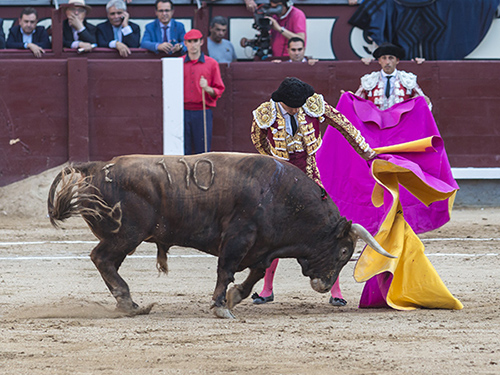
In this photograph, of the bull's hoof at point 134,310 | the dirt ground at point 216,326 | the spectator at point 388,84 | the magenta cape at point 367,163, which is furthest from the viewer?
the spectator at point 388,84

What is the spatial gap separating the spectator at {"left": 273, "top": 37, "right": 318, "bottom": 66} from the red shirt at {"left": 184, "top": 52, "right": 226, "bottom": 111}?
0.74 m

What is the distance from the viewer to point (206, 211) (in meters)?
4.12

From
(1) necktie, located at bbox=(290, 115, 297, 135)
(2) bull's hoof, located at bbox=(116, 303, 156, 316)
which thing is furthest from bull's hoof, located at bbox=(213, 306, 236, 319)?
(1) necktie, located at bbox=(290, 115, 297, 135)

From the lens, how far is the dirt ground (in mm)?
3168

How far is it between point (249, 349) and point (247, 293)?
0.94 m

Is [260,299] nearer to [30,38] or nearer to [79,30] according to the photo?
[79,30]

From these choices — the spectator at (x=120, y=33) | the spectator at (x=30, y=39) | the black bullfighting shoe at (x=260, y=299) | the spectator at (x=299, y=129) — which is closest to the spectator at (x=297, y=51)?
the spectator at (x=120, y=33)

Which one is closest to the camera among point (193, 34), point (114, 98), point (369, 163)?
point (369, 163)

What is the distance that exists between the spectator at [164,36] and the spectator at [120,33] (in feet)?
0.48

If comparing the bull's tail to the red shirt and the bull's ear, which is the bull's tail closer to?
the bull's ear

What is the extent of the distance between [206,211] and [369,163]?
1.03 m

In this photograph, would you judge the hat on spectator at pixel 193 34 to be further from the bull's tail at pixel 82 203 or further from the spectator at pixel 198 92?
the bull's tail at pixel 82 203

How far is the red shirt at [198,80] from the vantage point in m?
8.20

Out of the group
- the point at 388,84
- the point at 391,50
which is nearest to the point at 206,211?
the point at 388,84
